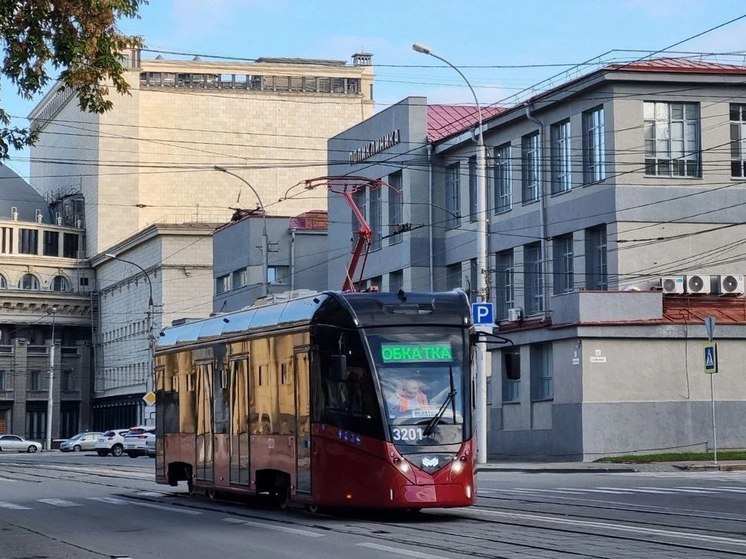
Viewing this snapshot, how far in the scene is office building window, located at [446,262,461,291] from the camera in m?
56.3

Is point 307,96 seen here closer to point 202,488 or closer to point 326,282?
point 326,282

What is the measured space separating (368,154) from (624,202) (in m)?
17.6

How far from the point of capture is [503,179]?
53594 mm

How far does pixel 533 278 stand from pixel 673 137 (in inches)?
278

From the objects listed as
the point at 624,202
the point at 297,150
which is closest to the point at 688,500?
the point at 624,202

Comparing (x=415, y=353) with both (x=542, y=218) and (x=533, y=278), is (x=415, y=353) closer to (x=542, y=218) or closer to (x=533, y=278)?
(x=542, y=218)

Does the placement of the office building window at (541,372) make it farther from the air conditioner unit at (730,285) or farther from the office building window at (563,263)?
the air conditioner unit at (730,285)

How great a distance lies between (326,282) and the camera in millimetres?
70875

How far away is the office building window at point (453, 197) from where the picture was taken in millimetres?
56562

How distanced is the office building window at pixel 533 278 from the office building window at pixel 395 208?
761cm

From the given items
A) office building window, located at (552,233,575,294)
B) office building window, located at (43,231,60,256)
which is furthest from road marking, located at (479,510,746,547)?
office building window, located at (43,231,60,256)

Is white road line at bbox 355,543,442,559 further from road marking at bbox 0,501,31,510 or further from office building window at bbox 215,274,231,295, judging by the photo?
office building window at bbox 215,274,231,295

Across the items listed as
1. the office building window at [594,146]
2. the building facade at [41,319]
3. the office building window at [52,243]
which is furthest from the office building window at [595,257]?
the office building window at [52,243]

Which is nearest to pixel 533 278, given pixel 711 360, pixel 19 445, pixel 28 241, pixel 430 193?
pixel 430 193
